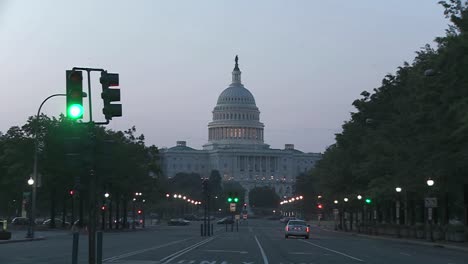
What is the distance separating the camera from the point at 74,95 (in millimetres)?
18766

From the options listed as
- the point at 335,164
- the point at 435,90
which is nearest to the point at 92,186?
the point at 435,90

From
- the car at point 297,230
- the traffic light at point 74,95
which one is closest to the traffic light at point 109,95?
the traffic light at point 74,95

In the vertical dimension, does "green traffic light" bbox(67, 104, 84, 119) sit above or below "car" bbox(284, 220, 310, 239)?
above

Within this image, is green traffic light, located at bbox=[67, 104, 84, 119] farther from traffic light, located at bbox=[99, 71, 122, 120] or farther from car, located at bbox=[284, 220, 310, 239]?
car, located at bbox=[284, 220, 310, 239]

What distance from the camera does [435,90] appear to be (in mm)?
51438

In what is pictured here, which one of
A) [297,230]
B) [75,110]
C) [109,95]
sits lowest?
[297,230]

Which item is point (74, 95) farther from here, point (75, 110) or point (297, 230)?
point (297, 230)

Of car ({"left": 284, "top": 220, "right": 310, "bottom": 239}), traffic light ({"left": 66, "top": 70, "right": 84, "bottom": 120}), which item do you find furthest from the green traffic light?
car ({"left": 284, "top": 220, "right": 310, "bottom": 239})

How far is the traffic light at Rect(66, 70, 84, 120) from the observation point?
1866 cm

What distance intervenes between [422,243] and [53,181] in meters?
39.8

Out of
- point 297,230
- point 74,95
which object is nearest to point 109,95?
point 74,95

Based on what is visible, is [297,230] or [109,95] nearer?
[109,95]

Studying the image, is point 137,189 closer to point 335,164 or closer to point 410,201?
point 335,164

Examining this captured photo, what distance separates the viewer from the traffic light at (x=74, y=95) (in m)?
18.7
